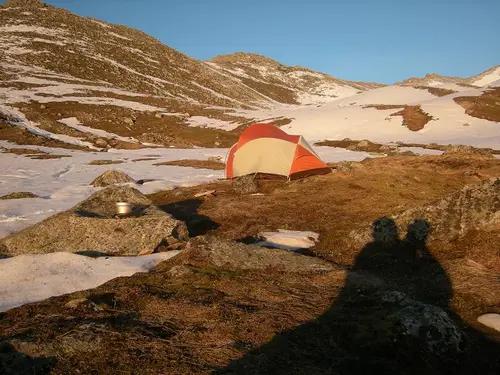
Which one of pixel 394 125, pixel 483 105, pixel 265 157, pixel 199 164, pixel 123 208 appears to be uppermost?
pixel 483 105

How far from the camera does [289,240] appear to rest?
39.6 feet

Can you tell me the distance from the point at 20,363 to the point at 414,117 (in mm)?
59466

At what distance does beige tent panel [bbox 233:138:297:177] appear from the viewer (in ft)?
78.6

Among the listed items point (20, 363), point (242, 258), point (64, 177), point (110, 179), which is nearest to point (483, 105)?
point (110, 179)

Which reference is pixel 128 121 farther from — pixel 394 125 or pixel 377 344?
pixel 377 344

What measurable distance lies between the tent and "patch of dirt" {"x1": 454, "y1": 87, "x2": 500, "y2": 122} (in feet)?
132

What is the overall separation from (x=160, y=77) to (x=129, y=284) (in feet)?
384

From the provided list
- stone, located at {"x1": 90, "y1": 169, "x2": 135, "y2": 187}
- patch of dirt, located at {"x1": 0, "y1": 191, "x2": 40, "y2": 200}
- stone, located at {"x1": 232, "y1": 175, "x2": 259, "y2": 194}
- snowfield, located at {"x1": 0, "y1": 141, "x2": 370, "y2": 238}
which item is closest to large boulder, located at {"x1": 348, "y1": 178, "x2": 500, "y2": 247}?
stone, located at {"x1": 232, "y1": 175, "x2": 259, "y2": 194}

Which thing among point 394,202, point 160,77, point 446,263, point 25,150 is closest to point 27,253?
point 446,263

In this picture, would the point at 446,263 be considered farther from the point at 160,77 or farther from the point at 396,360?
the point at 160,77

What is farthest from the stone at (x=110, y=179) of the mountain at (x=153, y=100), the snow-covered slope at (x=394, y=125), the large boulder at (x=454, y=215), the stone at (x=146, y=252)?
the snow-covered slope at (x=394, y=125)

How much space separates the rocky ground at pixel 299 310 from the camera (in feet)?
16.5

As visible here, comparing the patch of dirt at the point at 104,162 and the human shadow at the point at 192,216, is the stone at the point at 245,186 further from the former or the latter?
the patch of dirt at the point at 104,162

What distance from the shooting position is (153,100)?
287 feet
